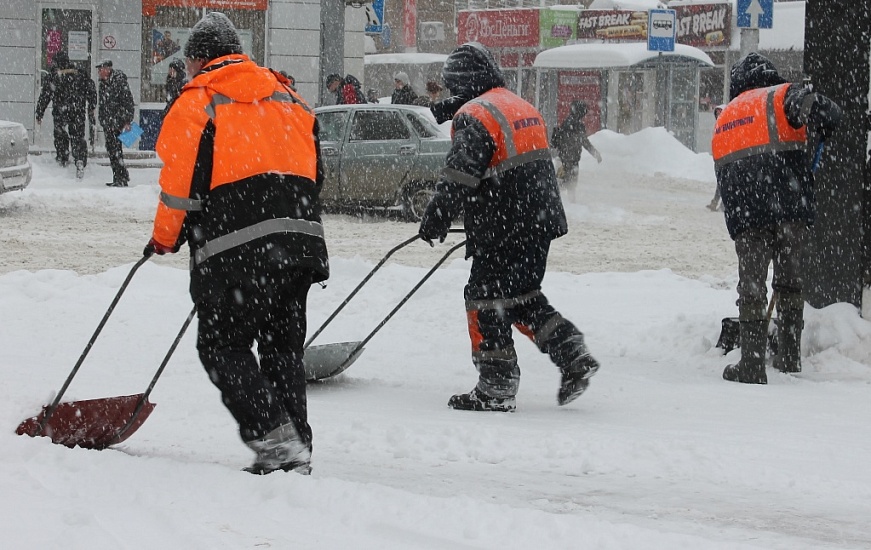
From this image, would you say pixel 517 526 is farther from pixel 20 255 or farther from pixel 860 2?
pixel 20 255

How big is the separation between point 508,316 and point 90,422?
Result: 208 cm

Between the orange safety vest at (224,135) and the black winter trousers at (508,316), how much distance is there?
6.04ft

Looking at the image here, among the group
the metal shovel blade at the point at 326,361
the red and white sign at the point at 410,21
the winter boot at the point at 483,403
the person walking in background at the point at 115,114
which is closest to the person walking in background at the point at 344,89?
the person walking in background at the point at 115,114

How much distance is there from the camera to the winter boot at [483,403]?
19.9 feet

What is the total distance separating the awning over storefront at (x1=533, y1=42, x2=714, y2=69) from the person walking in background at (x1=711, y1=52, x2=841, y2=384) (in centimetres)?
2561

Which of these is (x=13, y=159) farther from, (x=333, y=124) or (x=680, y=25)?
(x=680, y=25)

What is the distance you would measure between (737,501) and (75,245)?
9.66 m

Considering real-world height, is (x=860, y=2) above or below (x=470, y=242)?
above

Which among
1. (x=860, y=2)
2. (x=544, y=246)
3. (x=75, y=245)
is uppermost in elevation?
(x=860, y=2)

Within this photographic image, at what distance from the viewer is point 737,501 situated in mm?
4336

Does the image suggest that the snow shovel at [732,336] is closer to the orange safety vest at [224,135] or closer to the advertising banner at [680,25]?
the orange safety vest at [224,135]

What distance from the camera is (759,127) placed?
6.72 meters

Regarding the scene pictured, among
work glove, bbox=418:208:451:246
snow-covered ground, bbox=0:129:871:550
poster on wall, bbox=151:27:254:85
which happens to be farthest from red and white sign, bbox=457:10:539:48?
work glove, bbox=418:208:451:246

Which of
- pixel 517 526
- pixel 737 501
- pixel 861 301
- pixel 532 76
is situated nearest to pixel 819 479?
pixel 737 501
